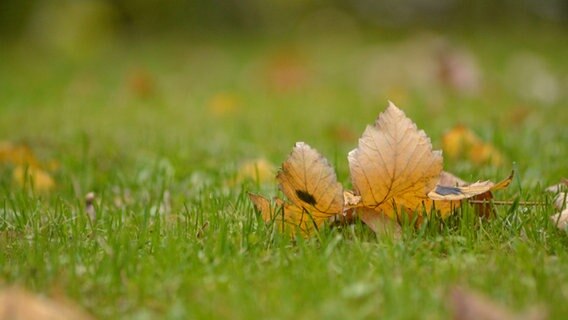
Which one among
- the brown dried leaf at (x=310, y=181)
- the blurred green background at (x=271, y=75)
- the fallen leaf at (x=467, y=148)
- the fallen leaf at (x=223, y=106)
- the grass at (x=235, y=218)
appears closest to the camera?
the grass at (x=235, y=218)

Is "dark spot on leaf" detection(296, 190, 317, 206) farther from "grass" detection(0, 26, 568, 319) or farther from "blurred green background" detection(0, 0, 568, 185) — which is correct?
"blurred green background" detection(0, 0, 568, 185)

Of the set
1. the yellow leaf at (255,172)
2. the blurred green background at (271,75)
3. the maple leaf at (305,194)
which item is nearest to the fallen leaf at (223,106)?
the blurred green background at (271,75)

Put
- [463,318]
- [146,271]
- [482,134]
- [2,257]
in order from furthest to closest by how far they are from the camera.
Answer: [482,134] < [2,257] < [146,271] < [463,318]

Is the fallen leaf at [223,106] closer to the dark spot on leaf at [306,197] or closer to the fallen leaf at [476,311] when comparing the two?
the dark spot on leaf at [306,197]

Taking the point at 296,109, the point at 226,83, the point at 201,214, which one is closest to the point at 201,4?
the point at 226,83

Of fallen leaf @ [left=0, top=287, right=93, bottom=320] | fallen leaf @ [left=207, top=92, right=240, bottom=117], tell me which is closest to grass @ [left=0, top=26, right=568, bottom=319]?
fallen leaf @ [left=207, top=92, right=240, bottom=117]

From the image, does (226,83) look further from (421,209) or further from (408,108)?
(421,209)

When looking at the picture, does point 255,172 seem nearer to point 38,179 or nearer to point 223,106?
point 38,179

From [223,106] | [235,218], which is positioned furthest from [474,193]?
[223,106]
